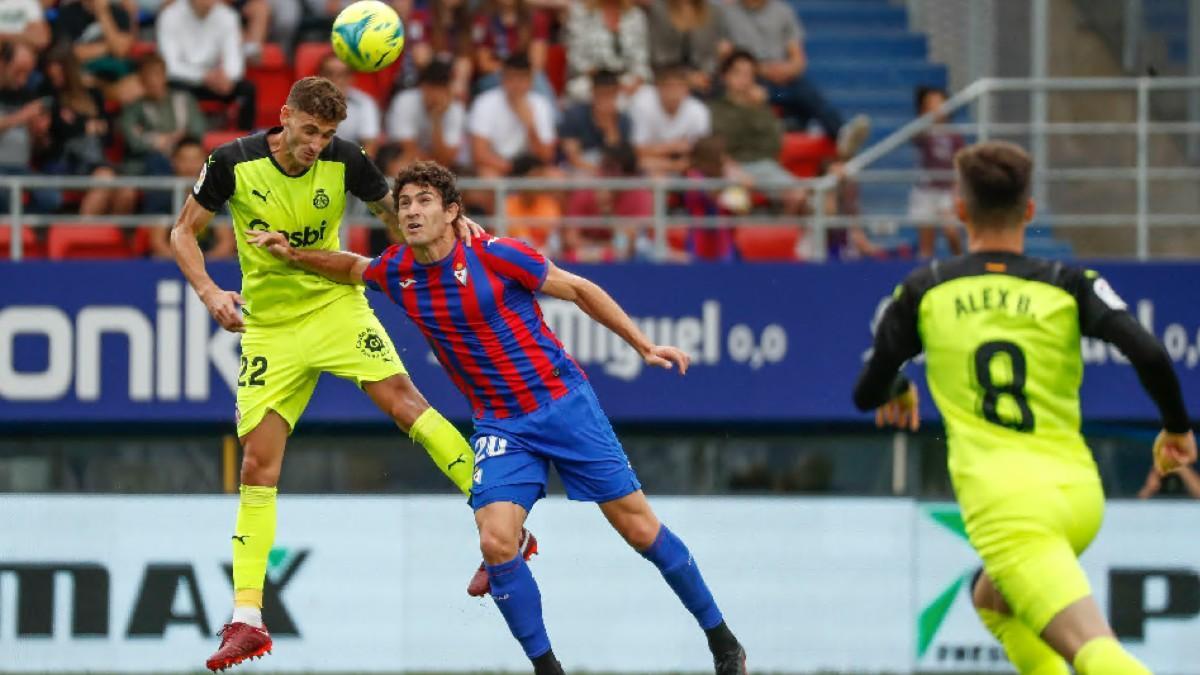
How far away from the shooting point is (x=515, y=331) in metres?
8.45

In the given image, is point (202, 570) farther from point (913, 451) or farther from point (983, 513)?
point (983, 513)

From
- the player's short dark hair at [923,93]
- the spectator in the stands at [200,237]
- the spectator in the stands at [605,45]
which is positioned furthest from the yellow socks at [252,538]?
the player's short dark hair at [923,93]

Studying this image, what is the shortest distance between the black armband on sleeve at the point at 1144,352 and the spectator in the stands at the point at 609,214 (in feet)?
23.6

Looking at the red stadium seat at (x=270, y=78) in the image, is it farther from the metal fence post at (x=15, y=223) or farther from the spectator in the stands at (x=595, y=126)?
the metal fence post at (x=15, y=223)

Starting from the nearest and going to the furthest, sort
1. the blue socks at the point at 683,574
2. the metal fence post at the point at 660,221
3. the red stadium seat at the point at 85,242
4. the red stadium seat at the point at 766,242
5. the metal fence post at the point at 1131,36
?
the blue socks at the point at 683,574 < the metal fence post at the point at 660,221 < the red stadium seat at the point at 85,242 < the red stadium seat at the point at 766,242 < the metal fence post at the point at 1131,36

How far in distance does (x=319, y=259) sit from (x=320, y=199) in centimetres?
30

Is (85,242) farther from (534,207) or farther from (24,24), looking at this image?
(534,207)

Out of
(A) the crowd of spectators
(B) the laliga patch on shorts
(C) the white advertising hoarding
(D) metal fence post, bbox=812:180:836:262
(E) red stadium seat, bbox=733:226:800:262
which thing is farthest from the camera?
(A) the crowd of spectators

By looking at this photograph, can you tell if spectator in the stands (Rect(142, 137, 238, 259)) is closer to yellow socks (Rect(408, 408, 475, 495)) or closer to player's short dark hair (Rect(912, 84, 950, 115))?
yellow socks (Rect(408, 408, 475, 495))

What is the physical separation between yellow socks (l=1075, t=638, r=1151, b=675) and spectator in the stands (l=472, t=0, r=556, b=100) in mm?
9168

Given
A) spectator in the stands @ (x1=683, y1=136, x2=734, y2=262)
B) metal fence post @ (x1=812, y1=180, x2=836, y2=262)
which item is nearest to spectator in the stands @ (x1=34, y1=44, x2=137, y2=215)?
spectator in the stands @ (x1=683, y1=136, x2=734, y2=262)

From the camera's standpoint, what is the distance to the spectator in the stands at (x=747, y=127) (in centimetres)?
1414

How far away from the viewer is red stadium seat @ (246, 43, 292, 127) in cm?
1457

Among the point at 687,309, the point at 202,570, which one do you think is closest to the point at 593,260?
the point at 687,309
